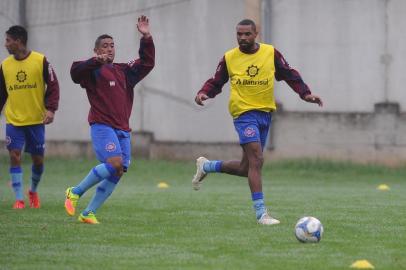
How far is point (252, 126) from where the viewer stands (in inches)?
389

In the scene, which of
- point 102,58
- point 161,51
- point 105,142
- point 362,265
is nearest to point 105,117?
point 105,142

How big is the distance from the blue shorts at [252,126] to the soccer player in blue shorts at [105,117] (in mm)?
1125

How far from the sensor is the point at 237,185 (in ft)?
56.1

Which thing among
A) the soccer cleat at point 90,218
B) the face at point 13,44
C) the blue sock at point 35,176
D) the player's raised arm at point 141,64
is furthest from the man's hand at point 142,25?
the blue sock at point 35,176

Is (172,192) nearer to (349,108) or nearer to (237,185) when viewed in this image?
(237,185)

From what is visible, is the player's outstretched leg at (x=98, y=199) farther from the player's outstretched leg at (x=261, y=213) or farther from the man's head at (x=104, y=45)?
the player's outstretched leg at (x=261, y=213)

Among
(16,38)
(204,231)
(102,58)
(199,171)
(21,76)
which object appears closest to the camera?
(204,231)

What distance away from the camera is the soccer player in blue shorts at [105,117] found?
9.64 metres

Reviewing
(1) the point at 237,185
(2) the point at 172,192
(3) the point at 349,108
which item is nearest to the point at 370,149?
(3) the point at 349,108

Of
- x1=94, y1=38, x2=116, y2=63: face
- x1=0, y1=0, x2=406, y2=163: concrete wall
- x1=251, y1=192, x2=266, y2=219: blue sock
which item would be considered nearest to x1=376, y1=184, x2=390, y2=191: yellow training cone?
x1=0, y1=0, x2=406, y2=163: concrete wall

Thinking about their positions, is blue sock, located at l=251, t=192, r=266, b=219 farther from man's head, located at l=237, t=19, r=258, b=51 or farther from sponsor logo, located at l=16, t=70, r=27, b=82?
sponsor logo, located at l=16, t=70, r=27, b=82

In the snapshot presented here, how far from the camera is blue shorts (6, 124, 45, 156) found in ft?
38.2

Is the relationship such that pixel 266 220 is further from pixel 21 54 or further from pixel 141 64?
pixel 21 54

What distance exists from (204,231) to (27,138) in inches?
137
